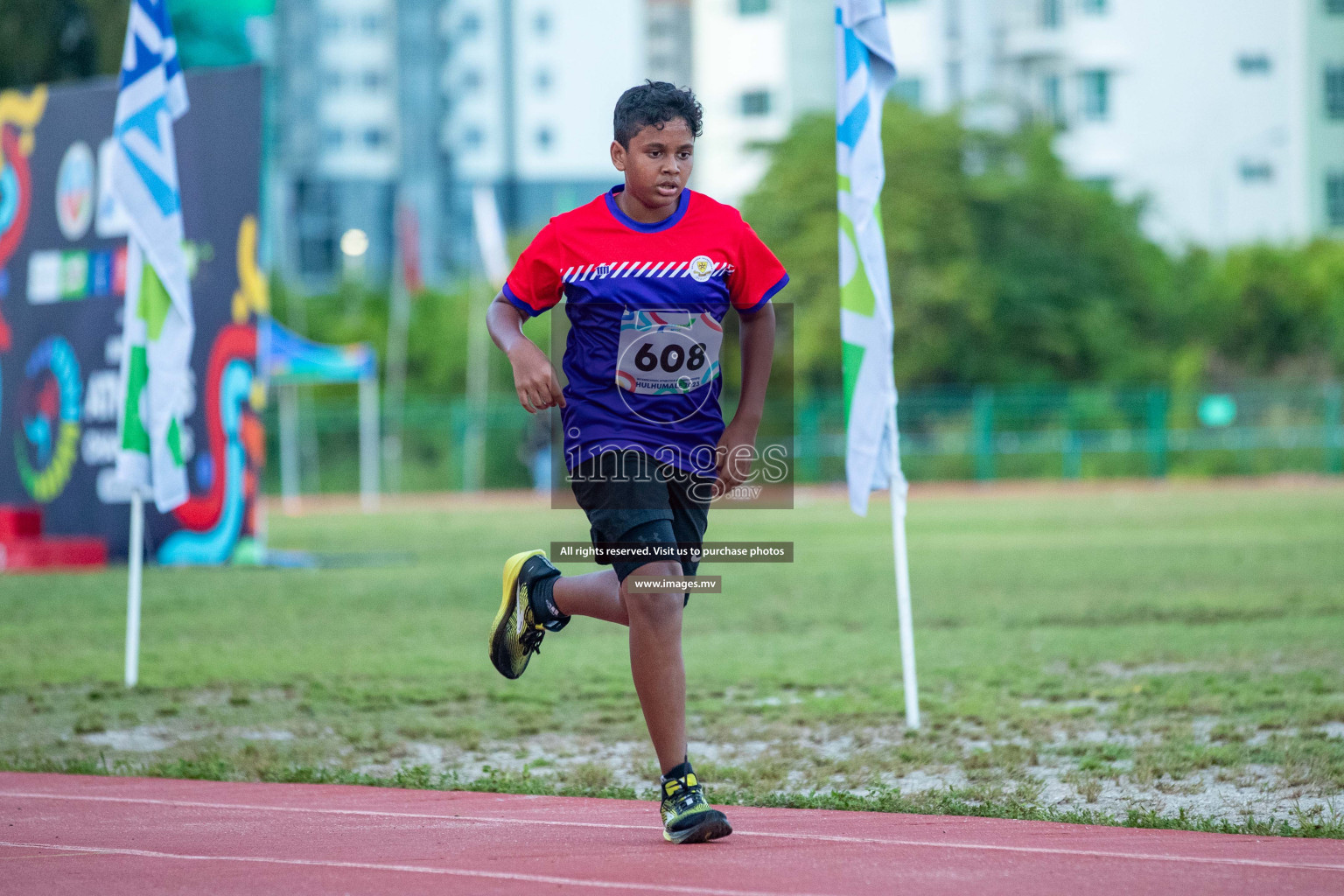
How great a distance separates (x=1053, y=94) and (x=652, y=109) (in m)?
53.1

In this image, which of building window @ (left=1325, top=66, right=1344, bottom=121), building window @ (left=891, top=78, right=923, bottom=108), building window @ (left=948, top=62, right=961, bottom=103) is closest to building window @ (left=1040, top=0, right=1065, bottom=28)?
building window @ (left=948, top=62, right=961, bottom=103)

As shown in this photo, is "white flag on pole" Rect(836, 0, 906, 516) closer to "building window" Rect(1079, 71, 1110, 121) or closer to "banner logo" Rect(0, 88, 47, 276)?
"banner logo" Rect(0, 88, 47, 276)

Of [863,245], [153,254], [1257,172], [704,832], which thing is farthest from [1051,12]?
[704,832]

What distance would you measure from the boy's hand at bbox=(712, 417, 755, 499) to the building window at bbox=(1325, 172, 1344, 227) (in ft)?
178

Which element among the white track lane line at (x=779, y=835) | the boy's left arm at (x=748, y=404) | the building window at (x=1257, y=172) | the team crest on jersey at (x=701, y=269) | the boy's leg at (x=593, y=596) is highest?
the building window at (x=1257, y=172)

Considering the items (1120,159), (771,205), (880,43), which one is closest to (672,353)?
(880,43)

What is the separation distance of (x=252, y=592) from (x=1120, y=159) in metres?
45.9

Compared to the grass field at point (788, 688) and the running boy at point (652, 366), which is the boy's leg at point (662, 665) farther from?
the grass field at point (788, 688)

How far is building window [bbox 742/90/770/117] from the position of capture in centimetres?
5875

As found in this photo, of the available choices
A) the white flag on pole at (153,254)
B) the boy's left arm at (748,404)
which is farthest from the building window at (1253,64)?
the boy's left arm at (748,404)

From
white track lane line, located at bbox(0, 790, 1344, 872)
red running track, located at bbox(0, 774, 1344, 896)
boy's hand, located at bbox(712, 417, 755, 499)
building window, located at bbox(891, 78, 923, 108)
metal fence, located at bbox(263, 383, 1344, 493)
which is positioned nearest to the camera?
red running track, located at bbox(0, 774, 1344, 896)

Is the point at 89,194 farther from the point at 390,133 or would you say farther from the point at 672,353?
the point at 390,133

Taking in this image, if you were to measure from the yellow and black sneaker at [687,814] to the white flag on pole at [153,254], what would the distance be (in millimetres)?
4949

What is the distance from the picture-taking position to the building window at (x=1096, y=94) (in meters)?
54.3
